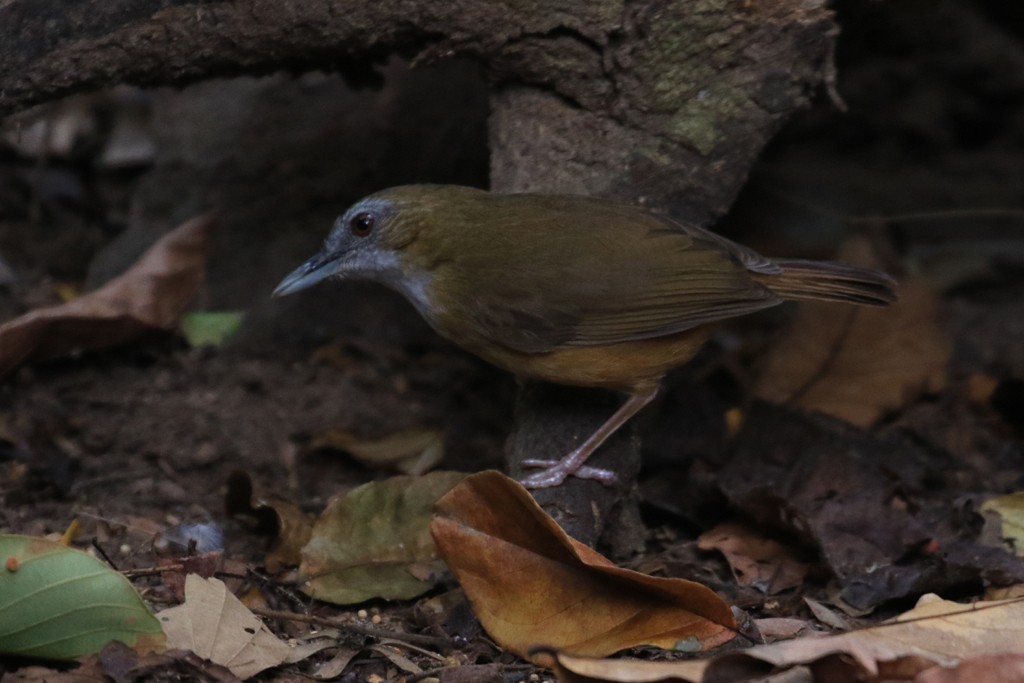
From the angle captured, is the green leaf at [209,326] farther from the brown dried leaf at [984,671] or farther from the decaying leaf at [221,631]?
the brown dried leaf at [984,671]

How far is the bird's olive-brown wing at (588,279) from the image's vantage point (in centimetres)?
387

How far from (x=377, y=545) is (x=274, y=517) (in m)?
0.37

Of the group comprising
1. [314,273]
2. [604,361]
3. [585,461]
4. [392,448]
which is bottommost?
[392,448]

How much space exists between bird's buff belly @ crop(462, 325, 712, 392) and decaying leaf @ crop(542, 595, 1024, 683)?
3.70 feet

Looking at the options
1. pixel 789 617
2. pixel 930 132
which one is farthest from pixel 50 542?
pixel 930 132

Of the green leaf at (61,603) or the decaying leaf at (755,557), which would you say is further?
the decaying leaf at (755,557)

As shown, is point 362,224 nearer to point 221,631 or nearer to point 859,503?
point 221,631

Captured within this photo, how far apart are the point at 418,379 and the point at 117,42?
1.91 m

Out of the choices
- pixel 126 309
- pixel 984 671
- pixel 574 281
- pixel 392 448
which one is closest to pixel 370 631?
pixel 574 281

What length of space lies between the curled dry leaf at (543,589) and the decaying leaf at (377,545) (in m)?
0.43

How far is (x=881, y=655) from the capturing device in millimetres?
2662

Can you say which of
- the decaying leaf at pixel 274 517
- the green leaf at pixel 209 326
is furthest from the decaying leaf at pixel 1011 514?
the green leaf at pixel 209 326

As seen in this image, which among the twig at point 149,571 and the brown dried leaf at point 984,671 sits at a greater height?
the brown dried leaf at point 984,671

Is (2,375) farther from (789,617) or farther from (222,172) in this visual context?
(789,617)
